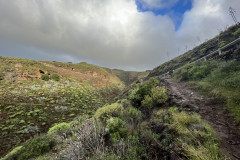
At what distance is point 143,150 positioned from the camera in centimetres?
307

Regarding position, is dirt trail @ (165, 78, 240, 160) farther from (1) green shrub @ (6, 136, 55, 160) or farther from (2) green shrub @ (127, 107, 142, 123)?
(1) green shrub @ (6, 136, 55, 160)

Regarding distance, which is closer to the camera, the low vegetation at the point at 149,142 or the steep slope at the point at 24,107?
the low vegetation at the point at 149,142

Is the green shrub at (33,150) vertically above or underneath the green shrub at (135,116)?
underneath

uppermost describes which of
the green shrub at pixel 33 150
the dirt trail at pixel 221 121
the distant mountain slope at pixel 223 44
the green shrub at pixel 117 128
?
the distant mountain slope at pixel 223 44

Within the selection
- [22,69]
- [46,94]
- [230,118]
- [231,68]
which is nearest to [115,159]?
[230,118]

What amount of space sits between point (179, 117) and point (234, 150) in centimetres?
146

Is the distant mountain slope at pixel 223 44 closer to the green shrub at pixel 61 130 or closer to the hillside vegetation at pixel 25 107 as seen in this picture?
the green shrub at pixel 61 130

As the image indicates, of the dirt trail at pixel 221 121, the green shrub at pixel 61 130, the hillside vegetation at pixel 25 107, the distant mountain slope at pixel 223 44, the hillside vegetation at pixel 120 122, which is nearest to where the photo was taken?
the dirt trail at pixel 221 121

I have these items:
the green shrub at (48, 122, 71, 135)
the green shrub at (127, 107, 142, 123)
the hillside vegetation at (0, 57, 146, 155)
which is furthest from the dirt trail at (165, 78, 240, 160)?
the hillside vegetation at (0, 57, 146, 155)

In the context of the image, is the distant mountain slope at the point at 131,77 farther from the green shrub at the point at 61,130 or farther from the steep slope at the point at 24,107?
the green shrub at the point at 61,130

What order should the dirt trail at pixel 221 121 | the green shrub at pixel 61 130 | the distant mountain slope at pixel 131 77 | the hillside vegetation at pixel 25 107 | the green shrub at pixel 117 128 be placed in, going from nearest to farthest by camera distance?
1. the dirt trail at pixel 221 121
2. the green shrub at pixel 117 128
3. the green shrub at pixel 61 130
4. the hillside vegetation at pixel 25 107
5. the distant mountain slope at pixel 131 77

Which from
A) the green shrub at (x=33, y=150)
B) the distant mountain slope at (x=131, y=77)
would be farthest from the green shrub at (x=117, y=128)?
the distant mountain slope at (x=131, y=77)

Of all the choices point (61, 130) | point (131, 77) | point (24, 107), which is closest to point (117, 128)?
point (61, 130)

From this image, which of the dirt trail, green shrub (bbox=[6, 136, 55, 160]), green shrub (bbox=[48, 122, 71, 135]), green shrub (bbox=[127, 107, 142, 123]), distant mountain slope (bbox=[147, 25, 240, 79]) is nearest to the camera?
the dirt trail
